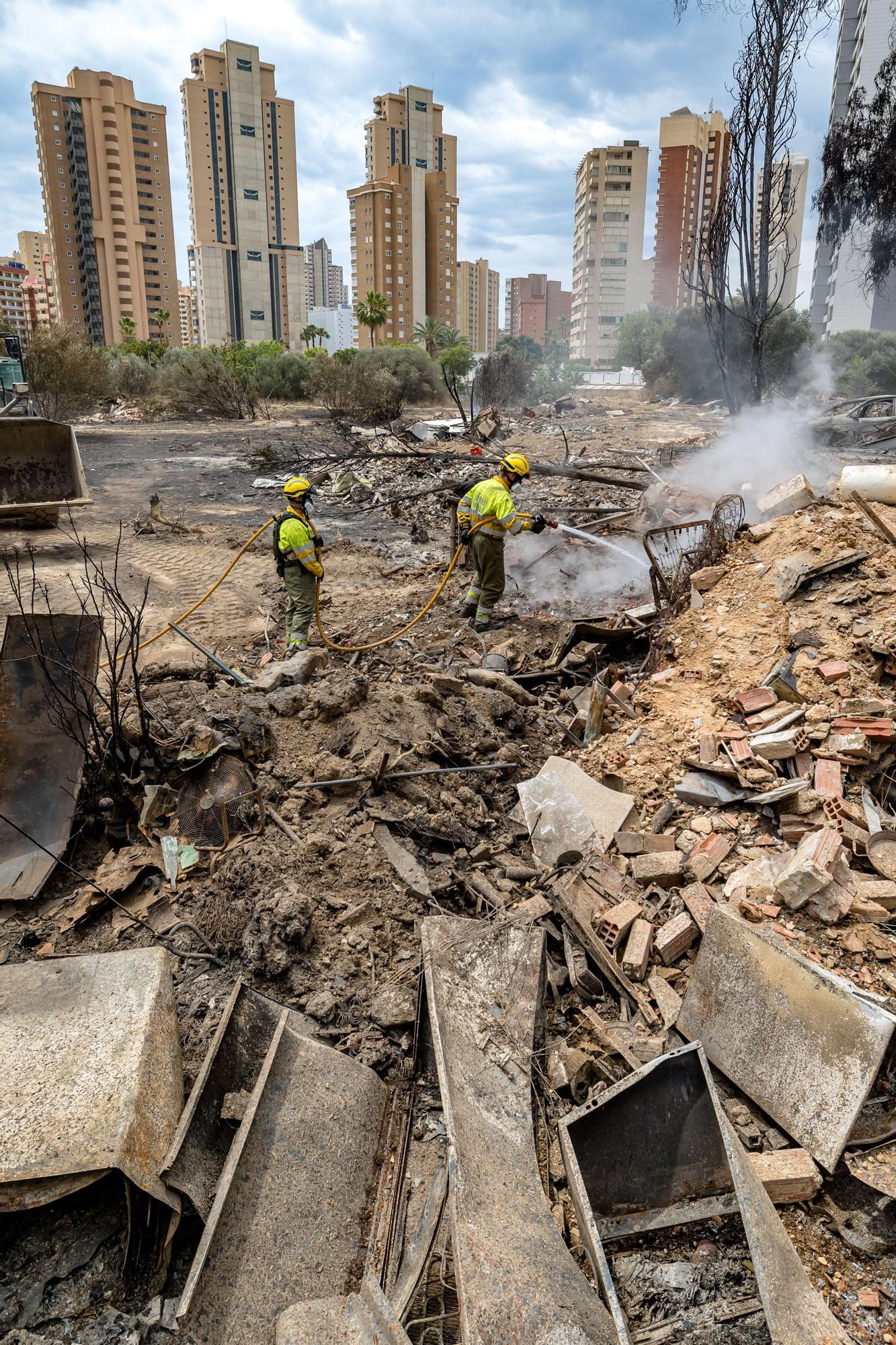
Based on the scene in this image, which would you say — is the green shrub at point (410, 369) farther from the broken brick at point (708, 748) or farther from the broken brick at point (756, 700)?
the broken brick at point (708, 748)

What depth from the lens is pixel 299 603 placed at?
23.8 ft

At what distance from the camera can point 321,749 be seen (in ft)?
15.4

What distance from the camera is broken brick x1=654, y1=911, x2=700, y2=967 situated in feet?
11.2

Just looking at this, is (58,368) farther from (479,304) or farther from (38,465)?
(479,304)

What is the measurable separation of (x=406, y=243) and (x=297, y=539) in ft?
229

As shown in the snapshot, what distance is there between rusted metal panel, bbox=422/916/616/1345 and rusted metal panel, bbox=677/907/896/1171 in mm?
678

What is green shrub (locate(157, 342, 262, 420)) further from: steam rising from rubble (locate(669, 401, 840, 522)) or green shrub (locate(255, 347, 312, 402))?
steam rising from rubble (locate(669, 401, 840, 522))

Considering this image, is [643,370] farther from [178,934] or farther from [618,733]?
[178,934]

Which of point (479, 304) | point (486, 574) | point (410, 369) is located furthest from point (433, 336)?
point (479, 304)

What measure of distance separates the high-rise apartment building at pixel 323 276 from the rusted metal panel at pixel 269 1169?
144453 millimetres

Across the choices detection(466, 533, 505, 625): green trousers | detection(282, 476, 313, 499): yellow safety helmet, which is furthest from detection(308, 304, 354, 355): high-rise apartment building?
detection(282, 476, 313, 499): yellow safety helmet

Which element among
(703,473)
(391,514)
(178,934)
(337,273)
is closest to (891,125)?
(703,473)

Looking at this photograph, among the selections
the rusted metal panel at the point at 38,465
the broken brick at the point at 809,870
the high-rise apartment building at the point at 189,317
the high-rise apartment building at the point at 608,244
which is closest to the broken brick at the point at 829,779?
the broken brick at the point at 809,870

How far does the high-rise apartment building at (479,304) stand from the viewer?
103 m
